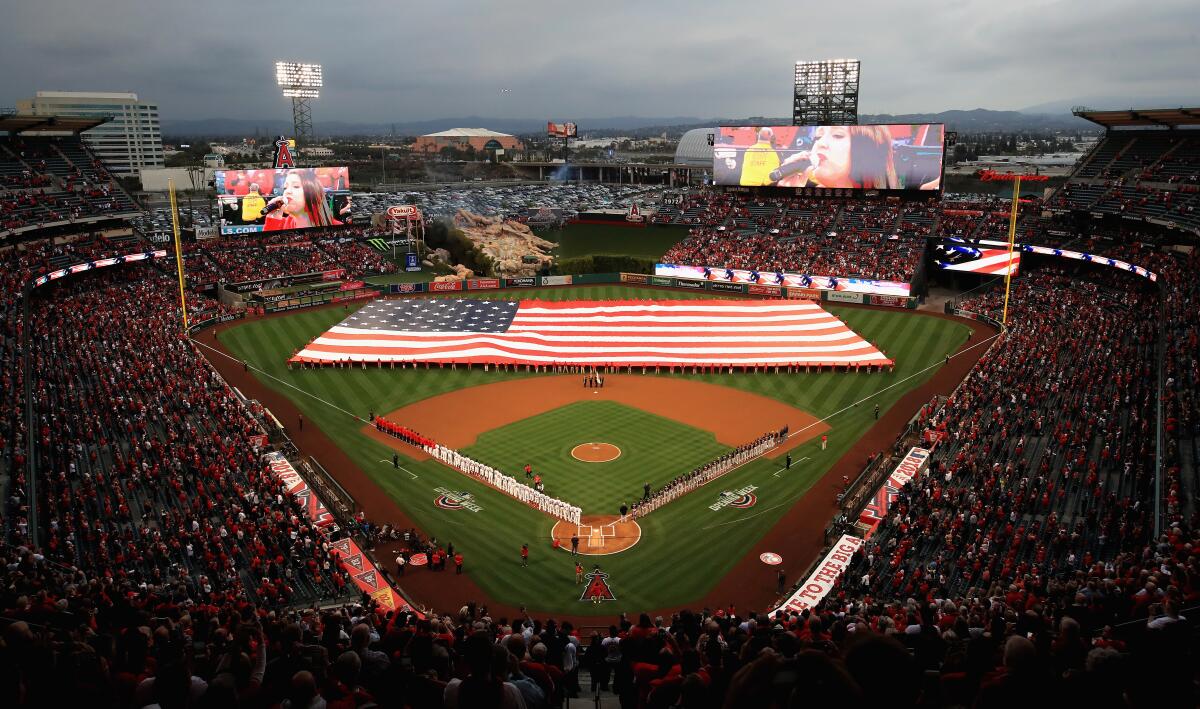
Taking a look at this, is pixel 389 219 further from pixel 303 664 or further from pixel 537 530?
pixel 303 664

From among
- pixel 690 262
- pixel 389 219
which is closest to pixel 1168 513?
pixel 690 262

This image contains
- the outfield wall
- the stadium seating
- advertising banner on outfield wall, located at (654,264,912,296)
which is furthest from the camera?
the outfield wall

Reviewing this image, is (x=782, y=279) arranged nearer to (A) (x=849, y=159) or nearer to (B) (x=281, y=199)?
(A) (x=849, y=159)

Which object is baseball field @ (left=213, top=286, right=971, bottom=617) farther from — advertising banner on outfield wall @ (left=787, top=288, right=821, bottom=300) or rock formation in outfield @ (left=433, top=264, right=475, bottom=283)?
rock formation in outfield @ (left=433, top=264, right=475, bottom=283)

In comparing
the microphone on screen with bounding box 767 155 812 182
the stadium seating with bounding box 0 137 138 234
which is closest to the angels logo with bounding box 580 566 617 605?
the stadium seating with bounding box 0 137 138 234

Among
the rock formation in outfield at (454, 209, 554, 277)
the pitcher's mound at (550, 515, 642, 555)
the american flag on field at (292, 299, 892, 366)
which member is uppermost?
the rock formation in outfield at (454, 209, 554, 277)

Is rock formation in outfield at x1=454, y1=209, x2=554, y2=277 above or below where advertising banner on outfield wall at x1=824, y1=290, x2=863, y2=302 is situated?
above
